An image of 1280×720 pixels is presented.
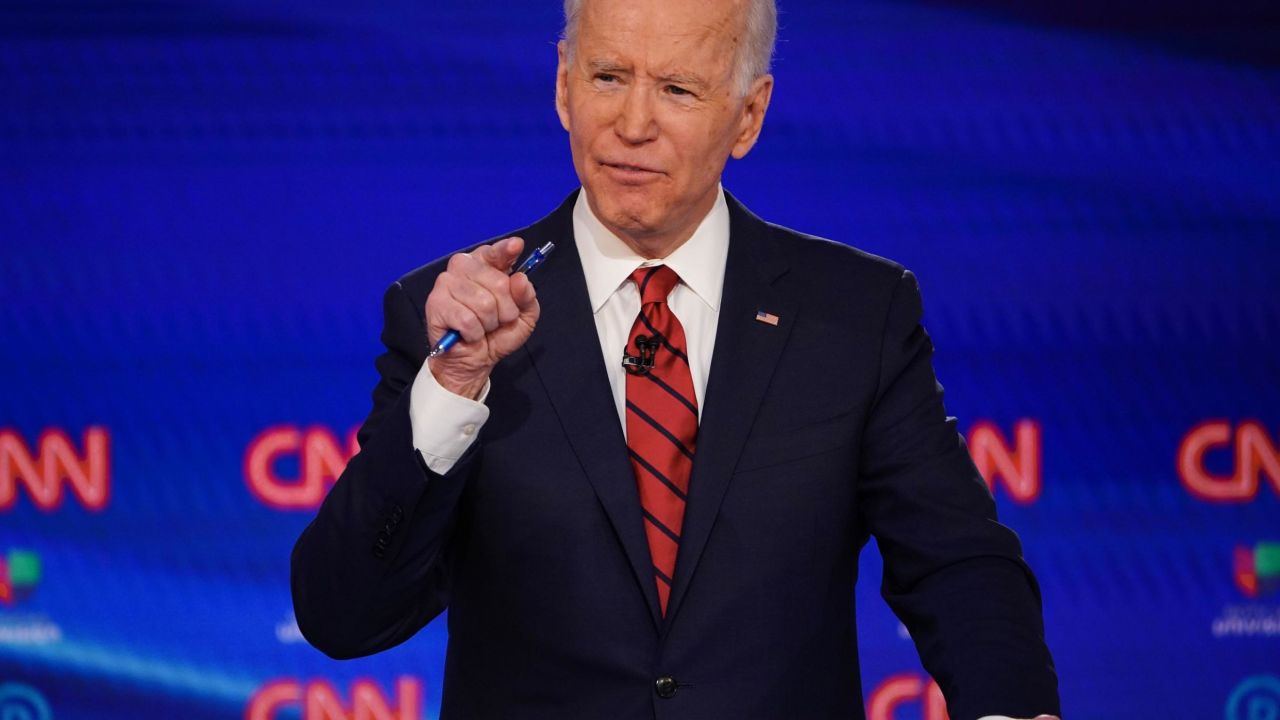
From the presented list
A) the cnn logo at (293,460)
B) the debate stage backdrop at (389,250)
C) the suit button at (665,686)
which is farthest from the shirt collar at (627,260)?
the cnn logo at (293,460)

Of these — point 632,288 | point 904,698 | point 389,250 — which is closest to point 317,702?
point 389,250

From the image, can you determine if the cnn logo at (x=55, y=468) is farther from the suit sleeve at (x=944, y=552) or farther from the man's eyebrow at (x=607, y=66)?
the suit sleeve at (x=944, y=552)

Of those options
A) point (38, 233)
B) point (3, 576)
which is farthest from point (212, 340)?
point (3, 576)

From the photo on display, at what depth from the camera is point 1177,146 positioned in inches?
133

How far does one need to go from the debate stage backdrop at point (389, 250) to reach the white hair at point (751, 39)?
1413mm

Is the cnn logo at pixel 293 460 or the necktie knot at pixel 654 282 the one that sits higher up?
the cnn logo at pixel 293 460

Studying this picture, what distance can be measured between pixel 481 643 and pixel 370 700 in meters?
1.74

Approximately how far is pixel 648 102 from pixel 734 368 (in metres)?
0.33

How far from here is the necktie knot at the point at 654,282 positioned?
1814mm

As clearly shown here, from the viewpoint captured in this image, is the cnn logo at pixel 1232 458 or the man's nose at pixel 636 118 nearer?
the man's nose at pixel 636 118

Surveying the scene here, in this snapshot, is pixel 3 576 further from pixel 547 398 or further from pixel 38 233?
pixel 547 398

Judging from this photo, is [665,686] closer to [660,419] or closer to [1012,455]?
[660,419]

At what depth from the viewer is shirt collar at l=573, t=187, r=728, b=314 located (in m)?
1.83

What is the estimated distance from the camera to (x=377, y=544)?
5.26ft
